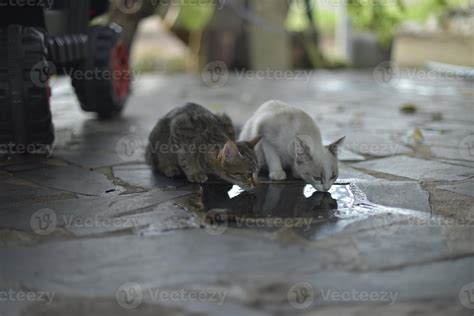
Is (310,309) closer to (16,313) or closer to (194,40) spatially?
(16,313)

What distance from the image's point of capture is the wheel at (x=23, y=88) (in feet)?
12.1

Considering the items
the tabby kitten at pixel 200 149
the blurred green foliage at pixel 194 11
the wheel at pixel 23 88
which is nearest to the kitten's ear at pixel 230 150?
the tabby kitten at pixel 200 149

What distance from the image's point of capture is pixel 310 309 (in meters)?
1.88

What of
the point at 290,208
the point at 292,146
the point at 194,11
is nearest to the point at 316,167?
the point at 292,146

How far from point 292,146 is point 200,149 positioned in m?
0.52

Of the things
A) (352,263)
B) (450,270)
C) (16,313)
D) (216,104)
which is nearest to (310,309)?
(352,263)

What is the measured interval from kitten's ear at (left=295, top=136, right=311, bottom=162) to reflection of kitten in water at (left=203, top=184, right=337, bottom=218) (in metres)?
0.18

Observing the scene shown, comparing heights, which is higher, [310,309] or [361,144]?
[310,309]

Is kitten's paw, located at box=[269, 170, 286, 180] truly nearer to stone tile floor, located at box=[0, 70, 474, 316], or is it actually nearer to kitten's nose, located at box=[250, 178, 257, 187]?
stone tile floor, located at box=[0, 70, 474, 316]

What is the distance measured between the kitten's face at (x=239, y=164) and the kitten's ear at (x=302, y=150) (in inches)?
9.3

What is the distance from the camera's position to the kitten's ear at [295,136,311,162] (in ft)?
10.4

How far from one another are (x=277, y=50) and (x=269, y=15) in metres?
0.61

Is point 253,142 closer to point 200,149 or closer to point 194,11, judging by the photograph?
point 200,149

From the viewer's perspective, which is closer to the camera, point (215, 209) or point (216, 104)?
point (215, 209)
